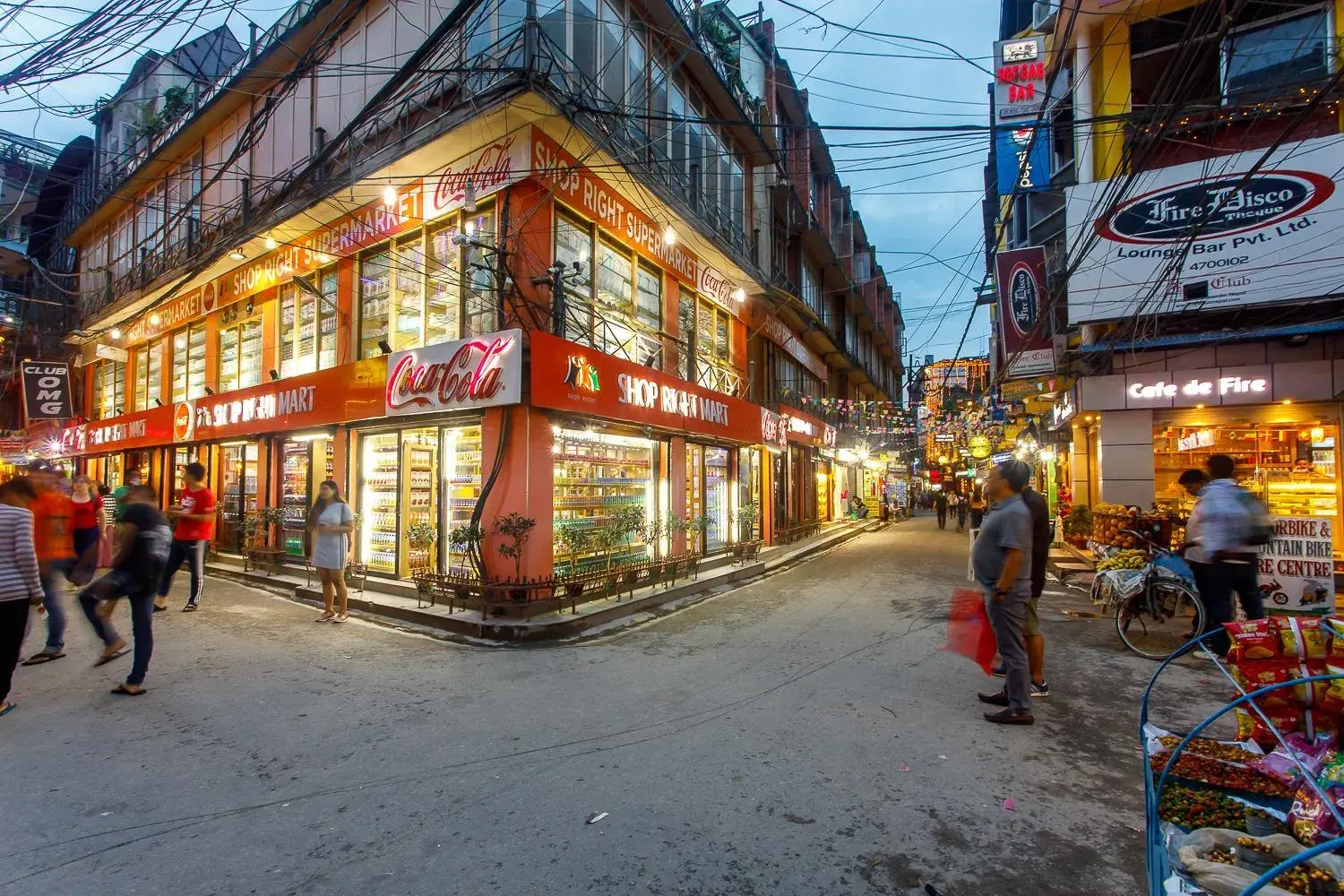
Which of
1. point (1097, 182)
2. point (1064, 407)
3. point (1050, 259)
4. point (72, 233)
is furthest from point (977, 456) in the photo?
point (72, 233)

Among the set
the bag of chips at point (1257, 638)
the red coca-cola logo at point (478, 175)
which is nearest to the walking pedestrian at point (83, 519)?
the red coca-cola logo at point (478, 175)

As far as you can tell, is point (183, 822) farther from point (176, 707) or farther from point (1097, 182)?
point (1097, 182)

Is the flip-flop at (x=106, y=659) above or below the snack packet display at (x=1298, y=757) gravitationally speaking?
below

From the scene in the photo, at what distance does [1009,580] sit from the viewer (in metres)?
4.96

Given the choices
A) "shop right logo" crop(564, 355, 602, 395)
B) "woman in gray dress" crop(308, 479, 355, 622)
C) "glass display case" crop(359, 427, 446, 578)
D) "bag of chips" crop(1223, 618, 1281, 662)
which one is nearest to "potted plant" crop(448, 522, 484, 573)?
"glass display case" crop(359, 427, 446, 578)

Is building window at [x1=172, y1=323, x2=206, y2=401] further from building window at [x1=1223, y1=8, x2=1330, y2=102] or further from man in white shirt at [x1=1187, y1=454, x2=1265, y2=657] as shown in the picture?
building window at [x1=1223, y1=8, x2=1330, y2=102]

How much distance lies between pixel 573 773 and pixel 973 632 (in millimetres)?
4067

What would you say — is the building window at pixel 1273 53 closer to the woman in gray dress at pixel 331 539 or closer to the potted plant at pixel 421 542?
the potted plant at pixel 421 542

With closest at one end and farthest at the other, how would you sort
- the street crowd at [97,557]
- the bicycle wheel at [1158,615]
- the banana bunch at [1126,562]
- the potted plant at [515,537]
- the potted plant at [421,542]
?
1. the street crowd at [97,557]
2. the bicycle wheel at [1158,615]
3. the banana bunch at [1126,562]
4. the potted plant at [515,537]
5. the potted plant at [421,542]

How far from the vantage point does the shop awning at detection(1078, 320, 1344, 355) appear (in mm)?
11227

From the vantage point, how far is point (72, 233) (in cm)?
2164

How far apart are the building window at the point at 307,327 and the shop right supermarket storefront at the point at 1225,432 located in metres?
16.2

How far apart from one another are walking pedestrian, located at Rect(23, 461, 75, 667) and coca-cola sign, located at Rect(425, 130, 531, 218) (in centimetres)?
668

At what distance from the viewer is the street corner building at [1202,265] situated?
11273 mm
